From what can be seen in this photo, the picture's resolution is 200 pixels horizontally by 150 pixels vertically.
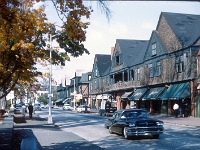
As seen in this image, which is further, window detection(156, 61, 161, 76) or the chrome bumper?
window detection(156, 61, 161, 76)

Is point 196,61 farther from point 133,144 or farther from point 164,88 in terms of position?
point 133,144

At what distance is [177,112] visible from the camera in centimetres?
3419

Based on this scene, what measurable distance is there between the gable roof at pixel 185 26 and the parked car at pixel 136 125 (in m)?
18.6

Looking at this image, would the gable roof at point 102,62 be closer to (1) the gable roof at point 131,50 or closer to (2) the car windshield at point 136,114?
(1) the gable roof at point 131,50

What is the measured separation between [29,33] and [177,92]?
23.2m

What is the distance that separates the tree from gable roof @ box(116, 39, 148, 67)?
2612 cm

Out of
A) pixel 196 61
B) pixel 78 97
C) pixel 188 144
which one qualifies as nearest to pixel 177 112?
pixel 196 61

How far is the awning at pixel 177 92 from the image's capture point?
32.0m

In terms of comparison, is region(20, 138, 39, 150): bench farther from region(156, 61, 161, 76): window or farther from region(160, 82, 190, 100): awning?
region(156, 61, 161, 76): window

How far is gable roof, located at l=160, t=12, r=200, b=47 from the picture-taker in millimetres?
33831

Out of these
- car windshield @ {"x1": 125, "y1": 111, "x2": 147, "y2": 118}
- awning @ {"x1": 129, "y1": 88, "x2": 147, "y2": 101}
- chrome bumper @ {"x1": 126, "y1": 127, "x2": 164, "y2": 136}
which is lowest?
chrome bumper @ {"x1": 126, "y1": 127, "x2": 164, "y2": 136}

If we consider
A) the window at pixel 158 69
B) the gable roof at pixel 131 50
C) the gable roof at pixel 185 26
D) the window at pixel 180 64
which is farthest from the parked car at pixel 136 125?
the gable roof at pixel 131 50

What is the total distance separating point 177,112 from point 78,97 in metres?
44.4

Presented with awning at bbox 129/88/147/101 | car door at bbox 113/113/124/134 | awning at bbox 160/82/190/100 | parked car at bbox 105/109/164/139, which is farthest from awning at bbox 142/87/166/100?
parked car at bbox 105/109/164/139
